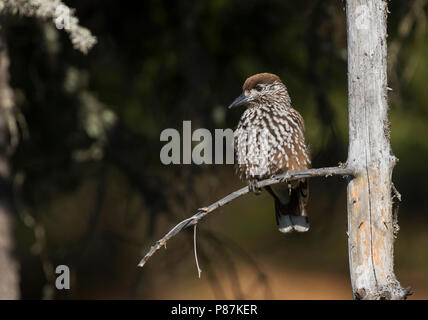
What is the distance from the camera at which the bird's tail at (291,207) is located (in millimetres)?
3639

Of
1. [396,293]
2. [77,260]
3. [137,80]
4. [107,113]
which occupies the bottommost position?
[396,293]

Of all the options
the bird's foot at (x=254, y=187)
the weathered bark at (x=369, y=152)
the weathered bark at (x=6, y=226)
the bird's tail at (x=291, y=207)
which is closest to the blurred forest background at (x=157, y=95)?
the weathered bark at (x=6, y=226)

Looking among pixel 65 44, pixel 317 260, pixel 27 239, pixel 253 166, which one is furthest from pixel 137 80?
pixel 317 260

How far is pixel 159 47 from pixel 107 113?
2.15 feet

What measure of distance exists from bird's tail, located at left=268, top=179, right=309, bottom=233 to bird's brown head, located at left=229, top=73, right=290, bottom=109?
50cm

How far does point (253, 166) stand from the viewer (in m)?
3.41

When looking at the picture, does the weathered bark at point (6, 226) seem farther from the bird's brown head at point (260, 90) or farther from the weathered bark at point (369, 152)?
the weathered bark at point (369, 152)

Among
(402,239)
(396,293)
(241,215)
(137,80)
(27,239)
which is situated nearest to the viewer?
(396,293)

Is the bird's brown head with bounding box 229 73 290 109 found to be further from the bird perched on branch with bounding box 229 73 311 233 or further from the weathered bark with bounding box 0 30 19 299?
the weathered bark with bounding box 0 30 19 299

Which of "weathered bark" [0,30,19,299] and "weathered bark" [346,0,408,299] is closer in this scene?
"weathered bark" [346,0,408,299]

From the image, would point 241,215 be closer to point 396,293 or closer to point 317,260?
point 317,260

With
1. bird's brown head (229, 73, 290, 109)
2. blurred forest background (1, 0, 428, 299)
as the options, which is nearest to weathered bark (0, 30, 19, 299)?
blurred forest background (1, 0, 428, 299)

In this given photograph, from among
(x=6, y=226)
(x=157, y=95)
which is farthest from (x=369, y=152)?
(x=157, y=95)

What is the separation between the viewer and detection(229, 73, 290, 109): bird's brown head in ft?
11.0
